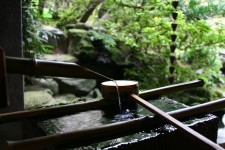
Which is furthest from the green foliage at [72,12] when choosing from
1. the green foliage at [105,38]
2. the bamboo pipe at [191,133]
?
the bamboo pipe at [191,133]

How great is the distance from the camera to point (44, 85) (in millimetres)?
5395

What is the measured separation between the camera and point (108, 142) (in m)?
1.27

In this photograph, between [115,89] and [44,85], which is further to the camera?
[44,85]

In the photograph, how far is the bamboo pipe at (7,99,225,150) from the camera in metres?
1.06

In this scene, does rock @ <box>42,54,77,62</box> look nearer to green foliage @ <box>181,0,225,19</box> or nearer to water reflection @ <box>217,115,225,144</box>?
green foliage @ <box>181,0,225,19</box>

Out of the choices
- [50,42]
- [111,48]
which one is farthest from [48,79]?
[111,48]

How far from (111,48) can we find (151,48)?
106 cm

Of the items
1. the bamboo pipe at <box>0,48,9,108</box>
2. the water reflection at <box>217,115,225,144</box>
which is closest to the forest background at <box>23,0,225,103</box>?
the water reflection at <box>217,115,225,144</box>

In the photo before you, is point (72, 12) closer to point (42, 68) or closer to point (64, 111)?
point (64, 111)

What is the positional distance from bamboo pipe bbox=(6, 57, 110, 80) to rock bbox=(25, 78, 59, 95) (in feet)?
12.8

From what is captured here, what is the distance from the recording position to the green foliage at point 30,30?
3.57 metres

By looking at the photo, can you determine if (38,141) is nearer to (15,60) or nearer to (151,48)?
(15,60)

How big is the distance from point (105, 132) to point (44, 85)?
4.38m

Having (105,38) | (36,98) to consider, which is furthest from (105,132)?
(105,38)
